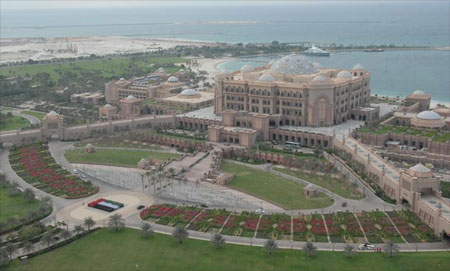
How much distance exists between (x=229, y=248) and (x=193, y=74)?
126 m

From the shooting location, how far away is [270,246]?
54.7 metres

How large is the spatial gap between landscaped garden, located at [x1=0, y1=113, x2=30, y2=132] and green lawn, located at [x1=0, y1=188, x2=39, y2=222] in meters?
40.9

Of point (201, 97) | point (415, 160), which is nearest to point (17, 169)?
point (201, 97)

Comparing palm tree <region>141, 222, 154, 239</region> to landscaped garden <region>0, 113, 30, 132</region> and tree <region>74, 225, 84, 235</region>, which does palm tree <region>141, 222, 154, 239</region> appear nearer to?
tree <region>74, 225, 84, 235</region>

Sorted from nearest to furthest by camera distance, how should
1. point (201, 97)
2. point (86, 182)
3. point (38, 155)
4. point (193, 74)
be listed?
1. point (86, 182)
2. point (38, 155)
3. point (201, 97)
4. point (193, 74)

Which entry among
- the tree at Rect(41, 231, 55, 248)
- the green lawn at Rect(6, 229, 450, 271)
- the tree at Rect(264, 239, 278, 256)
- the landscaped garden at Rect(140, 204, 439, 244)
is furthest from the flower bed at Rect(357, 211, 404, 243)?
the tree at Rect(41, 231, 55, 248)

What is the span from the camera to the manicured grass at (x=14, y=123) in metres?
110

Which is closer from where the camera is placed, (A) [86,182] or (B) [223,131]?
(A) [86,182]

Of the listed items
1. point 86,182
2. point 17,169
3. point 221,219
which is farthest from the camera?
point 17,169

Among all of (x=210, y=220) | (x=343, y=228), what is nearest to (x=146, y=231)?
(x=210, y=220)

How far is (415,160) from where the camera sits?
3383 inches

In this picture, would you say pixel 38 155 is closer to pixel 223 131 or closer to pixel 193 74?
pixel 223 131

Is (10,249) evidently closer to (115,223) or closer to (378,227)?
(115,223)

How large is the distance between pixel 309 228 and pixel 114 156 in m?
42.8
